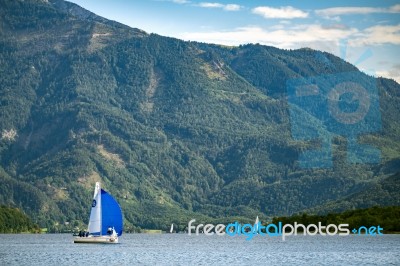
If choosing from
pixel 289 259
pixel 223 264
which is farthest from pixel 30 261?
pixel 289 259

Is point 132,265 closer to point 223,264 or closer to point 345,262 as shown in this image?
point 223,264

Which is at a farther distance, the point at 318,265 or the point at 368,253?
the point at 368,253

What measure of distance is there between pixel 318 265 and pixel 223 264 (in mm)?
16797

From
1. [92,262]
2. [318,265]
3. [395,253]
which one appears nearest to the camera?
[318,265]

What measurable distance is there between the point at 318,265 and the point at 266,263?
11310 millimetres

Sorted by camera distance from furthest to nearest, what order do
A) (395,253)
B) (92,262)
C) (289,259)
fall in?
(395,253), (289,259), (92,262)

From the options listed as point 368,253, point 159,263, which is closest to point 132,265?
point 159,263

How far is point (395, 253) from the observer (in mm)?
192500

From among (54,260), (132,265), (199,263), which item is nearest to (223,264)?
(199,263)

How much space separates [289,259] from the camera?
178125 millimetres

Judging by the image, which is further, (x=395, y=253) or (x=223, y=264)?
(x=395, y=253)

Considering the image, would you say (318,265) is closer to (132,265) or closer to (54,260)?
(132,265)

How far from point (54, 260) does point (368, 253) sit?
68490 millimetres

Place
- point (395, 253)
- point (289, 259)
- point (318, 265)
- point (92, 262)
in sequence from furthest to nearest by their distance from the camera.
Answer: point (395, 253)
point (289, 259)
point (92, 262)
point (318, 265)
